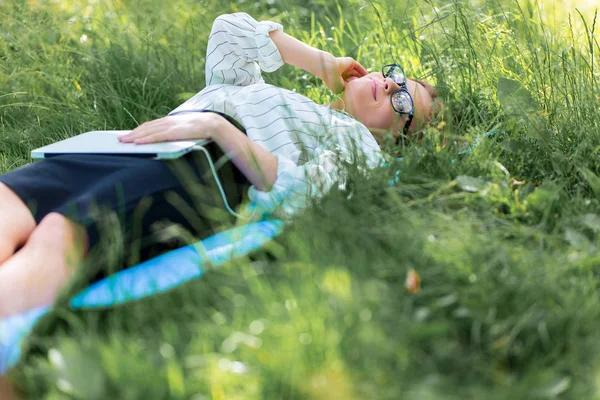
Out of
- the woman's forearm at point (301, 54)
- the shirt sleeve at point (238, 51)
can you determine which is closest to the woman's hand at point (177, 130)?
the shirt sleeve at point (238, 51)

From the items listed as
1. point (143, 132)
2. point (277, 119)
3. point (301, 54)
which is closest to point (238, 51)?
point (301, 54)

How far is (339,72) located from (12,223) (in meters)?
1.61

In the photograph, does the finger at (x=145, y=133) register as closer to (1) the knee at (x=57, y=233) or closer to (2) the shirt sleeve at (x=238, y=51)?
Answer: (1) the knee at (x=57, y=233)

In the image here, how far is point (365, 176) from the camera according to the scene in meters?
2.26

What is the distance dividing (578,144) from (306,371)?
1651 millimetres

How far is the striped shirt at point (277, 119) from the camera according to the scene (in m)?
2.26

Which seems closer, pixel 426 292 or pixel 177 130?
pixel 426 292

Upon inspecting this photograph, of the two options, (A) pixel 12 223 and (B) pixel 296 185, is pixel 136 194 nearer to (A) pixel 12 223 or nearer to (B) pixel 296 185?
(A) pixel 12 223

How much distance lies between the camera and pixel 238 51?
3.10 metres

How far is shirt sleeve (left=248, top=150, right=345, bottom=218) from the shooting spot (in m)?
2.16

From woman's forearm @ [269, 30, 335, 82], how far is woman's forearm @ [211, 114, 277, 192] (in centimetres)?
89

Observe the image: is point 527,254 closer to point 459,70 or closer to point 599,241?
point 599,241

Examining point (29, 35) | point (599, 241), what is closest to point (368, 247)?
point (599, 241)

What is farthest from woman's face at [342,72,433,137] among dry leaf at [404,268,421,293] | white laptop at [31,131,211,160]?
dry leaf at [404,268,421,293]
